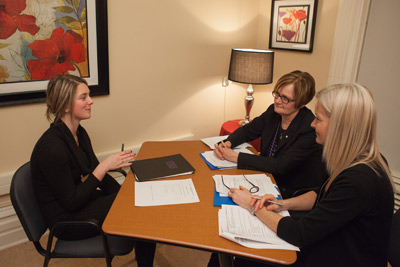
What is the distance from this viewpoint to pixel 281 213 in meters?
1.37

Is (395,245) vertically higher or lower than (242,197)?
lower

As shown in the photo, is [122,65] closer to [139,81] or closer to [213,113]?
[139,81]

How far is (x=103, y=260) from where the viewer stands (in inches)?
86.0

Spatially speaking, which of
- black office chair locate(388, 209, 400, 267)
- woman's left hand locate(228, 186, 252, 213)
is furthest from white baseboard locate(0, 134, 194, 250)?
black office chair locate(388, 209, 400, 267)

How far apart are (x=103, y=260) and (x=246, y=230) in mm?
1406

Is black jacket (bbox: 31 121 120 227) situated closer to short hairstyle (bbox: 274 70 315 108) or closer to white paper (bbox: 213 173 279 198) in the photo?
white paper (bbox: 213 173 279 198)

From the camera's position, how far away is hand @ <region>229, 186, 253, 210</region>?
1381mm

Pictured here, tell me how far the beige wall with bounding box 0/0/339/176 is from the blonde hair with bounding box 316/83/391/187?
5.69ft

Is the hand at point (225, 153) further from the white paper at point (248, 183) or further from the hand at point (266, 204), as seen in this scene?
the hand at point (266, 204)

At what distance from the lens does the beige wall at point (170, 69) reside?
2.35m

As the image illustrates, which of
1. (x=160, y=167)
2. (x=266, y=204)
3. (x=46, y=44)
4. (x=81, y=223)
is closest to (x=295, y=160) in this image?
(x=266, y=204)

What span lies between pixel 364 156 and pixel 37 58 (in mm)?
2060

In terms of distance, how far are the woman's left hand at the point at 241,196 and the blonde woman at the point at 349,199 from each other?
0.16 m

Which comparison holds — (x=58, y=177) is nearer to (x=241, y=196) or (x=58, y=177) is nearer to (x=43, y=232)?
(x=43, y=232)
